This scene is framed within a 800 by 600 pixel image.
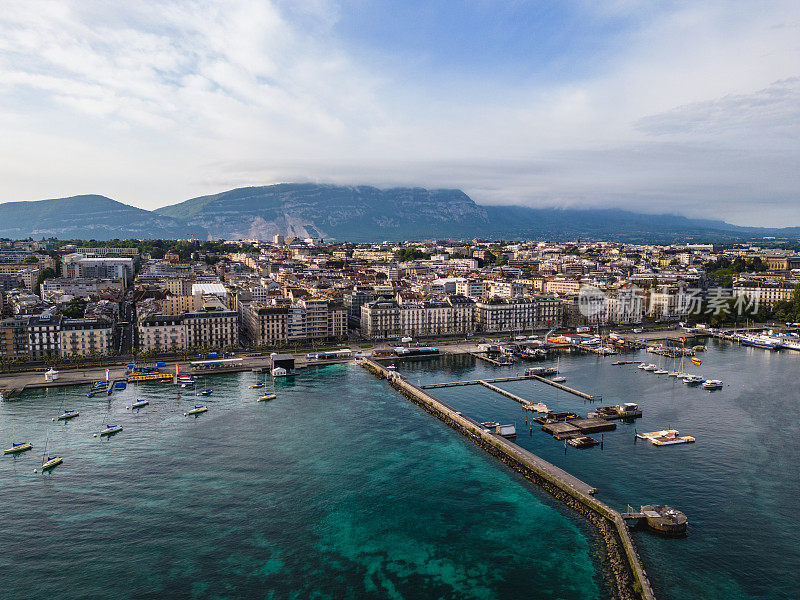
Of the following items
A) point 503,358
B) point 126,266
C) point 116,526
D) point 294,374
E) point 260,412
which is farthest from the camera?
point 126,266

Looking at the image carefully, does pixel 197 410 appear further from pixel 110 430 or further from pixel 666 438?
pixel 666 438

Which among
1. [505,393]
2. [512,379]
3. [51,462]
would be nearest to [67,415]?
[51,462]

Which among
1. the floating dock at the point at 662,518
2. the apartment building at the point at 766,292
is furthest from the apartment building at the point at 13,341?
the apartment building at the point at 766,292

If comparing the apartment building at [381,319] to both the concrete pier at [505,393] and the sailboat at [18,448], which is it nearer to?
the concrete pier at [505,393]

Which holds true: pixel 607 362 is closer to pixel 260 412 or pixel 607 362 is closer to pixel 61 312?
pixel 260 412

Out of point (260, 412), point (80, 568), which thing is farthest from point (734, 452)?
point (80, 568)

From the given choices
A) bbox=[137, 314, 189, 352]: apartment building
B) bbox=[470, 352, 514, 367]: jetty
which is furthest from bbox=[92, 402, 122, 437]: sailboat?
bbox=[470, 352, 514, 367]: jetty
